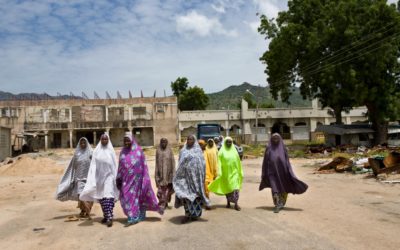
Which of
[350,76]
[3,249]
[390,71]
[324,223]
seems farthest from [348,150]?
[3,249]

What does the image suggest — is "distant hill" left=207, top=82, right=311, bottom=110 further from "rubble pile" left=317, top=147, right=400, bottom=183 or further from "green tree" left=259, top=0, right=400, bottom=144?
"rubble pile" left=317, top=147, right=400, bottom=183

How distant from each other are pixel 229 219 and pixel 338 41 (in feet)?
90.0

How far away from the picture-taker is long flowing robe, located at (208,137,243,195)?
29.4ft

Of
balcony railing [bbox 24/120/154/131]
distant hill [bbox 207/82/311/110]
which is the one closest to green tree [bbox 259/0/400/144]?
balcony railing [bbox 24/120/154/131]

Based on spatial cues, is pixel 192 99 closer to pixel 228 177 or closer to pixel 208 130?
pixel 208 130

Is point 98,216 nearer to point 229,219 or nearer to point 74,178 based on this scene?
point 74,178

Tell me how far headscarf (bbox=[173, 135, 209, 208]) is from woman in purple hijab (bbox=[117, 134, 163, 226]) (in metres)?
0.49

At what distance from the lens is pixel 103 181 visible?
25.7 feet

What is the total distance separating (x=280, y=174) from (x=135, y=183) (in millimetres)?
2955

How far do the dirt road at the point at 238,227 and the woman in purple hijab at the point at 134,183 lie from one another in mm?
301

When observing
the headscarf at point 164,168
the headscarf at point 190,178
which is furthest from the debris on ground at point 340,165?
the headscarf at point 190,178

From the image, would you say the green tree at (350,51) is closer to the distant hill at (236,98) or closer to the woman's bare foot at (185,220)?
the woman's bare foot at (185,220)

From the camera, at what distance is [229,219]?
775 cm

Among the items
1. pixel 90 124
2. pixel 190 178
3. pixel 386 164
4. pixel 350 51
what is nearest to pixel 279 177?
pixel 190 178
